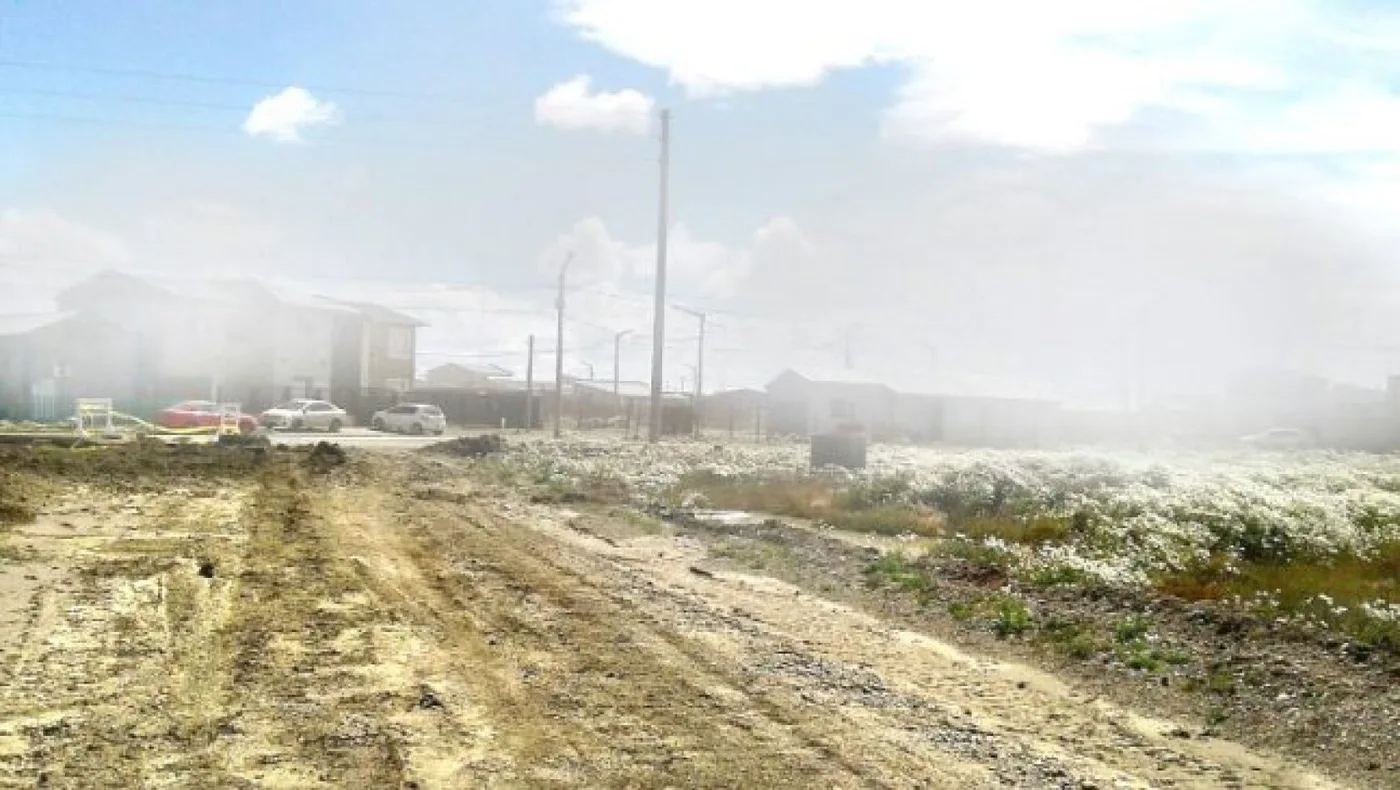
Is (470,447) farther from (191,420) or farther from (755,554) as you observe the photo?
(755,554)

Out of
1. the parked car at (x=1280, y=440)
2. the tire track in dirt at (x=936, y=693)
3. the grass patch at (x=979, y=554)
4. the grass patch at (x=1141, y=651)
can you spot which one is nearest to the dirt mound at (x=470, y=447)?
the grass patch at (x=979, y=554)

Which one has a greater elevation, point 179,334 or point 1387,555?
point 179,334

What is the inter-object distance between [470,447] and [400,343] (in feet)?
117

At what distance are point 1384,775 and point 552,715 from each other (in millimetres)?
4761

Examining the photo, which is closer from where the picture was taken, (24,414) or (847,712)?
(847,712)

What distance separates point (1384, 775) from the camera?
6770 mm

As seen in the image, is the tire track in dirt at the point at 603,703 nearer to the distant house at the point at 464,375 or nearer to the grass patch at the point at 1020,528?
the grass patch at the point at 1020,528

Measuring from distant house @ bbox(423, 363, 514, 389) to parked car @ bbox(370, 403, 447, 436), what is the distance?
44789mm

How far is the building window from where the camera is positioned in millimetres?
68062

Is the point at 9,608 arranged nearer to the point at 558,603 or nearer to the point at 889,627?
the point at 558,603

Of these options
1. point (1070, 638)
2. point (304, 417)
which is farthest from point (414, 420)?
point (1070, 638)

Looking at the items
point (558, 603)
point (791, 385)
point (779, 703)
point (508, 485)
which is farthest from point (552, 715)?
point (791, 385)

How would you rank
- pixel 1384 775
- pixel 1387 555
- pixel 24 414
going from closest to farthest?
pixel 1384 775 → pixel 1387 555 → pixel 24 414

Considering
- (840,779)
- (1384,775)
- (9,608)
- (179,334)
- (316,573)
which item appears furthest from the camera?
(179,334)
